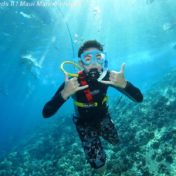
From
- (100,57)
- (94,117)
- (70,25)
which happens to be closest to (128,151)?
(94,117)

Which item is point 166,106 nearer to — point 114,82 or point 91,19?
point 114,82

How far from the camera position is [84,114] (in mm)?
5922

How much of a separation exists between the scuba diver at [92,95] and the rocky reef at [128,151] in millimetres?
5346

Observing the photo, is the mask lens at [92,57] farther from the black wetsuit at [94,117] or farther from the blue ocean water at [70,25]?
the blue ocean water at [70,25]

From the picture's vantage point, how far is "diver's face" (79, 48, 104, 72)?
528 cm

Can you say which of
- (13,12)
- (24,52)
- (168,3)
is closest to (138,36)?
(168,3)

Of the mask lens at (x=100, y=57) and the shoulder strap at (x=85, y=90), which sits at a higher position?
the mask lens at (x=100, y=57)

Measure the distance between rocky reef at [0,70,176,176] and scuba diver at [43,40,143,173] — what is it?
17.5 ft

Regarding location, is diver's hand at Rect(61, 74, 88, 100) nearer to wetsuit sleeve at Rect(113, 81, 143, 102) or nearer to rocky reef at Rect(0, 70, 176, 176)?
wetsuit sleeve at Rect(113, 81, 143, 102)

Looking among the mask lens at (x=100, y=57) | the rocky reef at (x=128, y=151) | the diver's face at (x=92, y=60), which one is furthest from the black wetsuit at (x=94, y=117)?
the rocky reef at (x=128, y=151)

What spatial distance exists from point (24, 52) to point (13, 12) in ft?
42.1

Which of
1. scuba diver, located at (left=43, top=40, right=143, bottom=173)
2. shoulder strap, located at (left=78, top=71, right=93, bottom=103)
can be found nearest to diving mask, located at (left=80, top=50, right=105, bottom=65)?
scuba diver, located at (left=43, top=40, right=143, bottom=173)

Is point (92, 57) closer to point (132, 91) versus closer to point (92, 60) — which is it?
point (92, 60)

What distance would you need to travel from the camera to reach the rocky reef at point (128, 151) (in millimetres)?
11026
